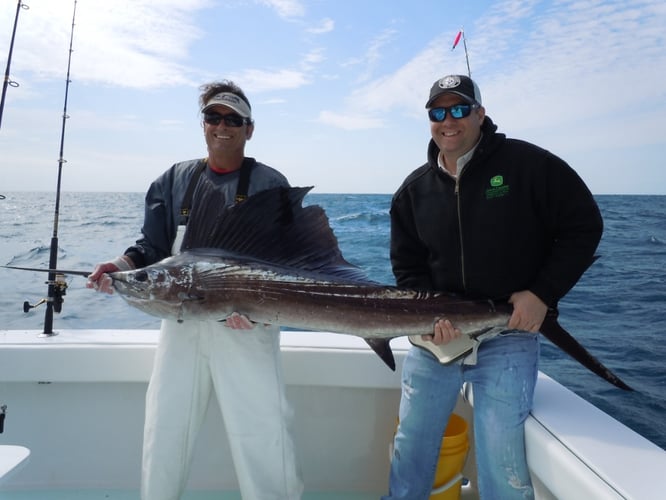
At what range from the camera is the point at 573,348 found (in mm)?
1780

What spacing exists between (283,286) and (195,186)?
604mm

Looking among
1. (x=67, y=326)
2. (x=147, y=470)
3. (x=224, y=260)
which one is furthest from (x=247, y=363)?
(x=67, y=326)

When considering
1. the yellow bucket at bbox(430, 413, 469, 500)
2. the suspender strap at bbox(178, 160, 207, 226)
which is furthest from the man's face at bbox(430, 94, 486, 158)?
the yellow bucket at bbox(430, 413, 469, 500)

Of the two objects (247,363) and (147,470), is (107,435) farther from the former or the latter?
(247,363)

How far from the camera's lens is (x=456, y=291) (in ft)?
6.70

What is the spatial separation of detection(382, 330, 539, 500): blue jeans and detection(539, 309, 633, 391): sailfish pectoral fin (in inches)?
5.0

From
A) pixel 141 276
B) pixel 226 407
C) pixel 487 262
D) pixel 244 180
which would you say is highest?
pixel 244 180

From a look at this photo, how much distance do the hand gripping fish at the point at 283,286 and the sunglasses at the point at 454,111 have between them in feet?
2.08

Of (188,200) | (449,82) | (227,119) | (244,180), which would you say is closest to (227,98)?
(227,119)

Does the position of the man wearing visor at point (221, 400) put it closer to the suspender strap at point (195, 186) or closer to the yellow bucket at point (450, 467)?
the suspender strap at point (195, 186)

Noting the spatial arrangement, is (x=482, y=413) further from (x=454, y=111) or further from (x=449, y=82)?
(x=449, y=82)

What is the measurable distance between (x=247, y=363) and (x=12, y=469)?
0.80 m

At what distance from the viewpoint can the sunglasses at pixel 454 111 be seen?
6.50ft

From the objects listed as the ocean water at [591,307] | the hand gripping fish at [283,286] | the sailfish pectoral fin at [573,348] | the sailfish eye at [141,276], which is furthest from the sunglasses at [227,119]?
the ocean water at [591,307]
